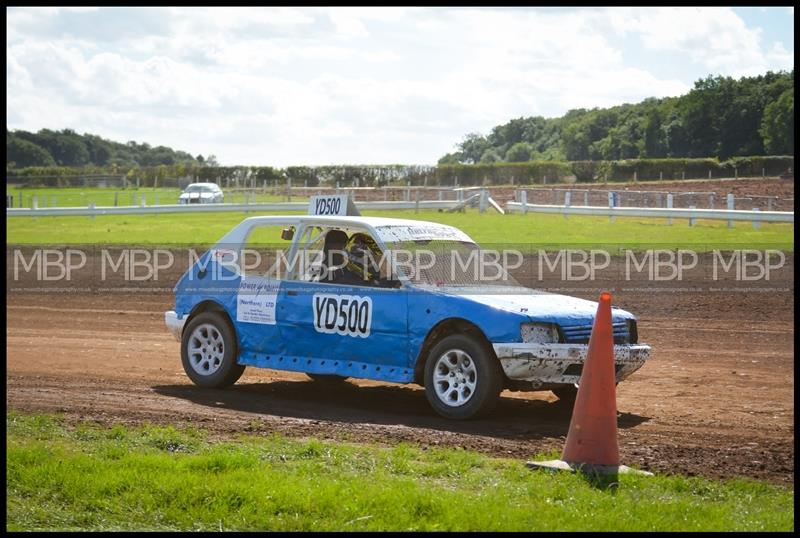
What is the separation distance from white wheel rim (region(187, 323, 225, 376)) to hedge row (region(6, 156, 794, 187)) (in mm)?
45715

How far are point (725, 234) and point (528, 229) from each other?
226 inches

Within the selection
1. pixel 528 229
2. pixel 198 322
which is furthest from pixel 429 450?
pixel 528 229

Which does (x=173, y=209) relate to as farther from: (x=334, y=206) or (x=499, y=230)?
(x=334, y=206)

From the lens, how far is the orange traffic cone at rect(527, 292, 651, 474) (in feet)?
25.0

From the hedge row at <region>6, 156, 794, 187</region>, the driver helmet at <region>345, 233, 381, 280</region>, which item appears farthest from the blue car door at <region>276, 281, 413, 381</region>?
the hedge row at <region>6, 156, 794, 187</region>

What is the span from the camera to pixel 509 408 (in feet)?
35.3

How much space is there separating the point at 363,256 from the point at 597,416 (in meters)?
3.86

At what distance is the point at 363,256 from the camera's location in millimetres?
10938

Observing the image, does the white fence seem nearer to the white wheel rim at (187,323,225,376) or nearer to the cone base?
the white wheel rim at (187,323,225,376)

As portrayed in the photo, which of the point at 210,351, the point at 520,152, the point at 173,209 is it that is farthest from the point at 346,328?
the point at 520,152

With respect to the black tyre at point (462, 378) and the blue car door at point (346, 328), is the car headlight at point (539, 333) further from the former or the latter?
the blue car door at point (346, 328)

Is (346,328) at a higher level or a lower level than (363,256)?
lower

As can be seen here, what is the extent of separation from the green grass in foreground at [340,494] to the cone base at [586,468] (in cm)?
11

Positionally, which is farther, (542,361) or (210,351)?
(210,351)
